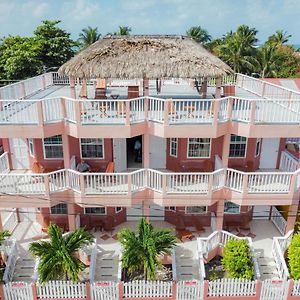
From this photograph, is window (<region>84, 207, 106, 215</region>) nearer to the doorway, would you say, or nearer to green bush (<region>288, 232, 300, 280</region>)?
the doorway

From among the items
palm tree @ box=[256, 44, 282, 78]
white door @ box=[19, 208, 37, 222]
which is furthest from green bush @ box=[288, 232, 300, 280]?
palm tree @ box=[256, 44, 282, 78]

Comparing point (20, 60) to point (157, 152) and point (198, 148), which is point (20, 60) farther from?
point (198, 148)

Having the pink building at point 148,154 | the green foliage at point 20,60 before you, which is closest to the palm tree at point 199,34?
the green foliage at point 20,60

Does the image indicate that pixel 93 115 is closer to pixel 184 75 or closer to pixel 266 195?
pixel 184 75

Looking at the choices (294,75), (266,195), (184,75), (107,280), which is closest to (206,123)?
(184,75)

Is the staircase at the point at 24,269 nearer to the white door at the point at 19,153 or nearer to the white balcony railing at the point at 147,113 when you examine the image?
the white door at the point at 19,153

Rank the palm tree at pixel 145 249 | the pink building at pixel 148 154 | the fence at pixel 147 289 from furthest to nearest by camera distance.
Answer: the pink building at pixel 148 154 < the fence at pixel 147 289 < the palm tree at pixel 145 249
